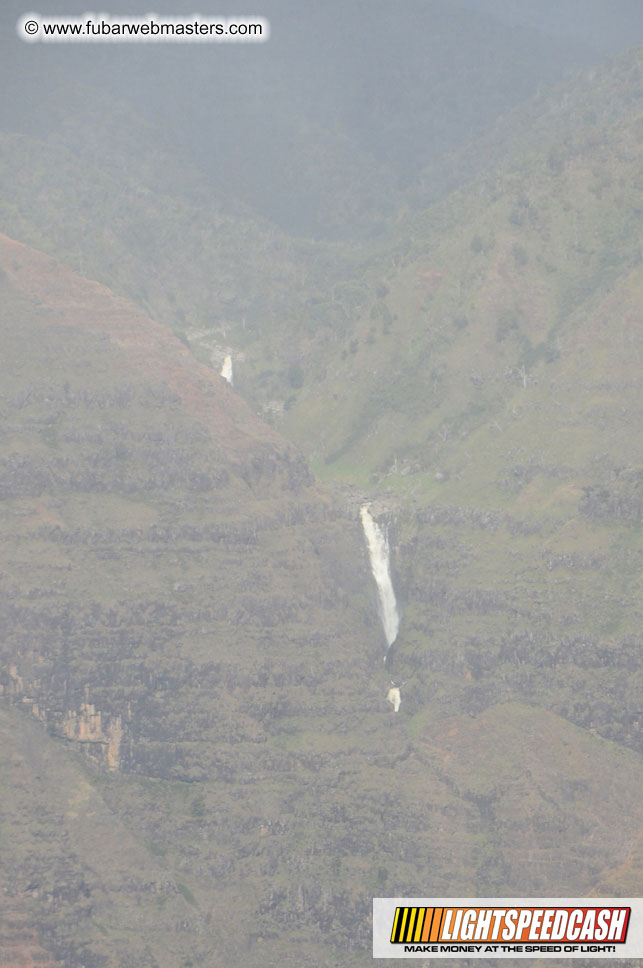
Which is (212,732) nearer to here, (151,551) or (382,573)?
(151,551)

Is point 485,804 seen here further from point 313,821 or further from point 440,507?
point 440,507

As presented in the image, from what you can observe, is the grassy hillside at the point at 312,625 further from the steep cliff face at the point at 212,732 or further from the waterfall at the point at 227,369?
the waterfall at the point at 227,369

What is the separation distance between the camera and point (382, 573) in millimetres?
128375

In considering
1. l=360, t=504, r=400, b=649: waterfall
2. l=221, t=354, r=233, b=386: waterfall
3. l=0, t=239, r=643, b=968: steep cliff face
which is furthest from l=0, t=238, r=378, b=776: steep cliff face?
l=221, t=354, r=233, b=386: waterfall

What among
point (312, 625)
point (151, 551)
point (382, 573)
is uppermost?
point (382, 573)

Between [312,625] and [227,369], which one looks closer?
[312,625]

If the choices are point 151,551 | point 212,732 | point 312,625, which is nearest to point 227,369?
point 151,551

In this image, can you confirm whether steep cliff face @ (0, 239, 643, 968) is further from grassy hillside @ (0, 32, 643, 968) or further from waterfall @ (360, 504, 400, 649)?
waterfall @ (360, 504, 400, 649)

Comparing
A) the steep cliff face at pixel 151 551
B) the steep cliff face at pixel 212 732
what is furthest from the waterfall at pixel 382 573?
the steep cliff face at pixel 212 732

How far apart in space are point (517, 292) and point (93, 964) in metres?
72.8

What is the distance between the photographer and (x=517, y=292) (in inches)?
5792

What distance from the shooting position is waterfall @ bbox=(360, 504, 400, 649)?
125938mm

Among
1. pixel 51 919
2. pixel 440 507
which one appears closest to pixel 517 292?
pixel 440 507

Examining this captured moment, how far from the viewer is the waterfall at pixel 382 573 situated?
126 meters
